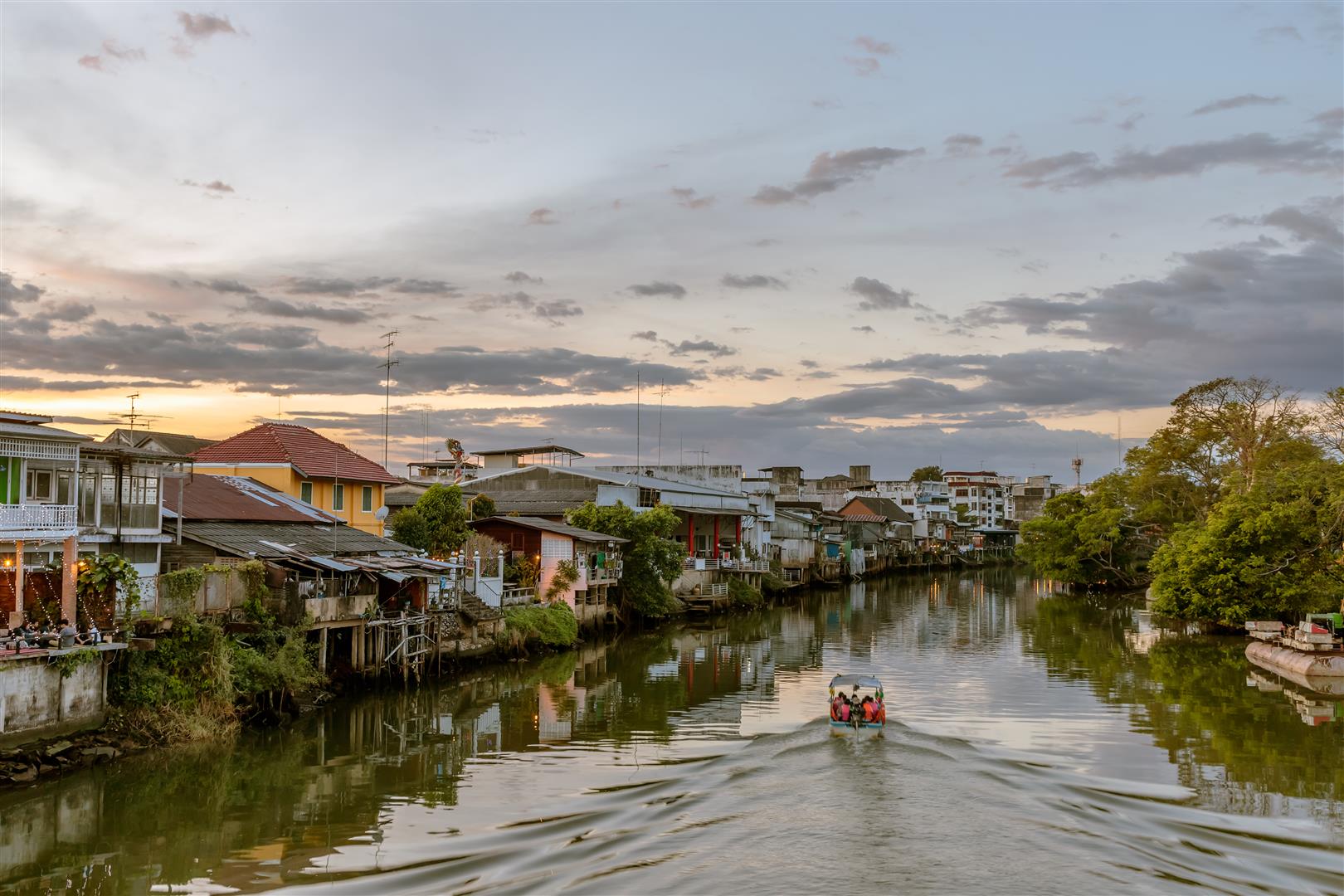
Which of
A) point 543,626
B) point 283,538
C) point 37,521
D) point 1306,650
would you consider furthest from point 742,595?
point 37,521

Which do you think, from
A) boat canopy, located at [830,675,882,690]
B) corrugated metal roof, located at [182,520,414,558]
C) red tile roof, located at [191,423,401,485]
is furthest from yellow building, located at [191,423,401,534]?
boat canopy, located at [830,675,882,690]

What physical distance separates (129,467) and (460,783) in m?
12.8

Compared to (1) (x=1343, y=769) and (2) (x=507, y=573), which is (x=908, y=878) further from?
(2) (x=507, y=573)

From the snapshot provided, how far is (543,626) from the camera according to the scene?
134ft

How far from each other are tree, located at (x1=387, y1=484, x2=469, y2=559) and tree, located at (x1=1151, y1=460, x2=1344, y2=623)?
30337 millimetres

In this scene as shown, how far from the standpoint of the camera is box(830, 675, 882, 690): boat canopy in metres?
26.5

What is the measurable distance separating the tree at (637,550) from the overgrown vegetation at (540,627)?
7.80 m

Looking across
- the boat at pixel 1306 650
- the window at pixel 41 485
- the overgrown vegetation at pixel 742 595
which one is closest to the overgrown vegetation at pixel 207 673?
the window at pixel 41 485

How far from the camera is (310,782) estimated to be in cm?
2116

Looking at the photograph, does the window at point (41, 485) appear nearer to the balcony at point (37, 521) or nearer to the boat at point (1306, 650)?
the balcony at point (37, 521)

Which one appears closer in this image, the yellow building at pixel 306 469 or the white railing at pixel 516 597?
the white railing at pixel 516 597

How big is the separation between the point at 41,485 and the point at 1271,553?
43343 millimetres

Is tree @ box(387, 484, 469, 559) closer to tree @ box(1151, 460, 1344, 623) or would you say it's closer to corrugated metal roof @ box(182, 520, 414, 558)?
corrugated metal roof @ box(182, 520, 414, 558)

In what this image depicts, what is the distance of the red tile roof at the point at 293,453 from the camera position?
1721 inches
